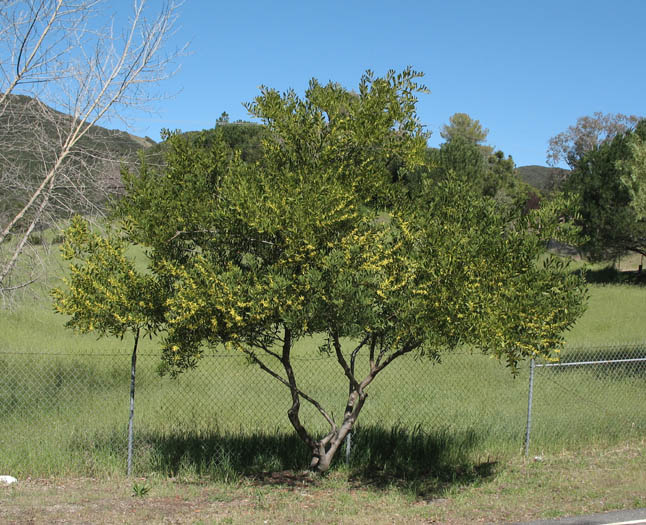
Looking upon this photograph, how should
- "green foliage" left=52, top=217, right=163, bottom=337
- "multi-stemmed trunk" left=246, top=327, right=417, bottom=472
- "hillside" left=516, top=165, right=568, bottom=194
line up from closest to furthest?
"green foliage" left=52, top=217, right=163, bottom=337 → "multi-stemmed trunk" left=246, top=327, right=417, bottom=472 → "hillside" left=516, top=165, right=568, bottom=194

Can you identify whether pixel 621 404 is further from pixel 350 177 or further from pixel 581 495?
pixel 350 177

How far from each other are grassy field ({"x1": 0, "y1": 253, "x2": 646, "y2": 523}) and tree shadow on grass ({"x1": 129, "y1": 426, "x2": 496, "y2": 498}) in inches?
0.9

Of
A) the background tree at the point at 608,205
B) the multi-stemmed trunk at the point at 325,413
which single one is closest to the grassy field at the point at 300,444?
the multi-stemmed trunk at the point at 325,413

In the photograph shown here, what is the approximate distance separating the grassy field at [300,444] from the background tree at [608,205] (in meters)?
22.4

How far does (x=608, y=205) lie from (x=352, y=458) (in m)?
32.3

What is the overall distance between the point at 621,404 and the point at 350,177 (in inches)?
336

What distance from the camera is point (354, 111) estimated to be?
268 inches

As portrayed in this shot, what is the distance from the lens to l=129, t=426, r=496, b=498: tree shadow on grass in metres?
7.83

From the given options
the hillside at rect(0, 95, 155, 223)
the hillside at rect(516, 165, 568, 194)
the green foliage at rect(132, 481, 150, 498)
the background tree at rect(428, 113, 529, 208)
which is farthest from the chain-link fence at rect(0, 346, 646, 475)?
the hillside at rect(516, 165, 568, 194)

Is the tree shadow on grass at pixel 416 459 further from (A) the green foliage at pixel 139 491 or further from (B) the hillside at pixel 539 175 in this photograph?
(B) the hillside at pixel 539 175

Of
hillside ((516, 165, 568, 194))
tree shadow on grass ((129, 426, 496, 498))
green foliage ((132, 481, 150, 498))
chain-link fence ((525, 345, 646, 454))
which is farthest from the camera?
hillside ((516, 165, 568, 194))

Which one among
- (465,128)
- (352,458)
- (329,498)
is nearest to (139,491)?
(329,498)

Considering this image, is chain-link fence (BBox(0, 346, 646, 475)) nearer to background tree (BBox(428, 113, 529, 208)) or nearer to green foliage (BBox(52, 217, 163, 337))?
green foliage (BBox(52, 217, 163, 337))

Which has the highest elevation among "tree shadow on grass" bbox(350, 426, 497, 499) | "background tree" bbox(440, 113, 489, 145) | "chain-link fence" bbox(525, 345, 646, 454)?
"background tree" bbox(440, 113, 489, 145)
